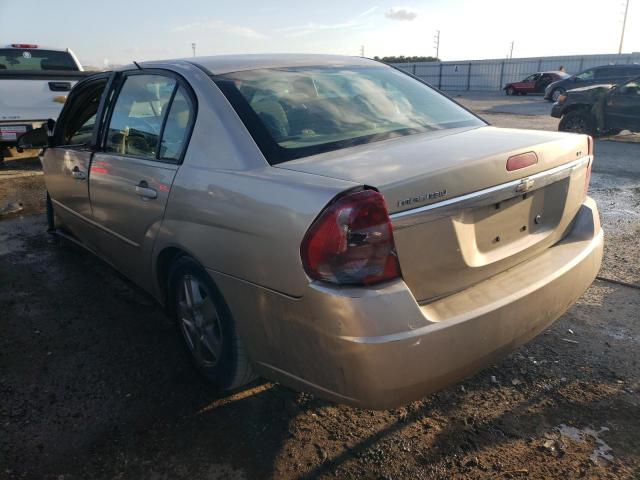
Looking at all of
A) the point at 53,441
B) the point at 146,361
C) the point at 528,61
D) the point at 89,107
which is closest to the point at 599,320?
the point at 146,361

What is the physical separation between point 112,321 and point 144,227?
1008 mm

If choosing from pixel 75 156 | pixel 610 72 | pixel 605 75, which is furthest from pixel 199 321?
pixel 605 75

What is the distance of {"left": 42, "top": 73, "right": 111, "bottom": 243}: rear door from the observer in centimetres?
384

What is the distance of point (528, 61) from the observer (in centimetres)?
3994

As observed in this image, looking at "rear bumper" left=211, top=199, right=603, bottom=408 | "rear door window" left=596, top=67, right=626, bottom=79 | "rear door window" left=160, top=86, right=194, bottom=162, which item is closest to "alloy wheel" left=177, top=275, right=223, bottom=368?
"rear bumper" left=211, top=199, right=603, bottom=408

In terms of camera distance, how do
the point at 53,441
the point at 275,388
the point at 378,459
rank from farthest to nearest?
the point at 275,388, the point at 53,441, the point at 378,459

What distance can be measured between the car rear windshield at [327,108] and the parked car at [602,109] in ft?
32.4

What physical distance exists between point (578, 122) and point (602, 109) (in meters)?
0.57

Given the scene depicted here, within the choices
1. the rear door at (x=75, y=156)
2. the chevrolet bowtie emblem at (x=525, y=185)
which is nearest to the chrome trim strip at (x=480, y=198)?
the chevrolet bowtie emblem at (x=525, y=185)

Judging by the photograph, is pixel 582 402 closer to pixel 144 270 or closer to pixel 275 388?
pixel 275 388

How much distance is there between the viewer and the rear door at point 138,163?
2811 millimetres

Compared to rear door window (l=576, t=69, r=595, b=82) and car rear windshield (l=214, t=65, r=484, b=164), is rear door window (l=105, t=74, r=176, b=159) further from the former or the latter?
rear door window (l=576, t=69, r=595, b=82)

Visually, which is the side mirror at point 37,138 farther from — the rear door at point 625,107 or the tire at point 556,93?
the tire at point 556,93

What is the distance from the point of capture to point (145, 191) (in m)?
2.92
